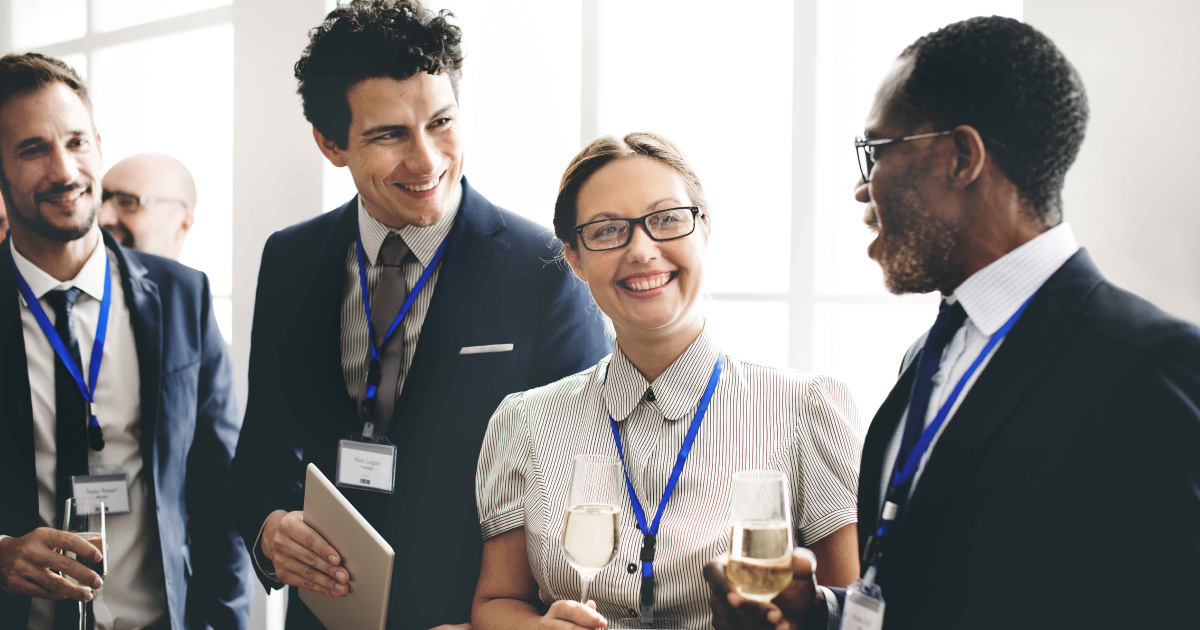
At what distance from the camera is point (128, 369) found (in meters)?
2.76

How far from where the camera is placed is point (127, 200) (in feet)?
10.5

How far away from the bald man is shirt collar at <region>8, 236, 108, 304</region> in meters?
0.29

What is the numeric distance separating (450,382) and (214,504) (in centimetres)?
114

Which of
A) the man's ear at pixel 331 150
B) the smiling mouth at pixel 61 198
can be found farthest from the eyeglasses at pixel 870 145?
the smiling mouth at pixel 61 198

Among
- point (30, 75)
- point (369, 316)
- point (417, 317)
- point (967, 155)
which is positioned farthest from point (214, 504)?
point (967, 155)

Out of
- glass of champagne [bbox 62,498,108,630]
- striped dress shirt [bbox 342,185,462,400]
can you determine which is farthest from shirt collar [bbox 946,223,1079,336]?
glass of champagne [bbox 62,498,108,630]

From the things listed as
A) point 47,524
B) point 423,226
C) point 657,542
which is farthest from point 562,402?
point 47,524

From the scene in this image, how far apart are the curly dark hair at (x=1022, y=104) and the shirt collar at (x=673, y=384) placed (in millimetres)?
769

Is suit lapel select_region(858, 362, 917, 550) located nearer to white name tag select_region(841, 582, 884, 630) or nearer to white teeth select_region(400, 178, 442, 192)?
white name tag select_region(841, 582, 884, 630)

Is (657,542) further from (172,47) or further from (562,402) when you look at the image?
(172,47)

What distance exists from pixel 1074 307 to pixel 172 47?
357cm

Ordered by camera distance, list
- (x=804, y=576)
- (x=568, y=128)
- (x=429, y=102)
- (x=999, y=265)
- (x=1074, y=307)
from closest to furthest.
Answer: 1. (x=1074, y=307)
2. (x=999, y=265)
3. (x=804, y=576)
4. (x=429, y=102)
5. (x=568, y=128)

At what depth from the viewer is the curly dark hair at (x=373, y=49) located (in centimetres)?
240

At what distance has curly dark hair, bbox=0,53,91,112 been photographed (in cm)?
281
